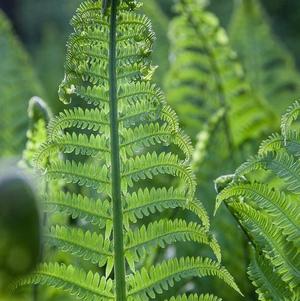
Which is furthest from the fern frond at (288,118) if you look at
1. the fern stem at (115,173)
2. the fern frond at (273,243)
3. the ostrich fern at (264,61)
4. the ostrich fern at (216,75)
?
the ostrich fern at (264,61)

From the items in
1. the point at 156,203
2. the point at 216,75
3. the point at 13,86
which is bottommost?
the point at 156,203

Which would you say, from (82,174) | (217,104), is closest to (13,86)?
(217,104)

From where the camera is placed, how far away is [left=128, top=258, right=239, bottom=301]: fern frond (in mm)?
1121

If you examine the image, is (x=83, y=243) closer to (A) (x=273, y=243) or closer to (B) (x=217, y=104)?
(A) (x=273, y=243)

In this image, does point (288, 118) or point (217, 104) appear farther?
point (217, 104)

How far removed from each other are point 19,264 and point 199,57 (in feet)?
6.58

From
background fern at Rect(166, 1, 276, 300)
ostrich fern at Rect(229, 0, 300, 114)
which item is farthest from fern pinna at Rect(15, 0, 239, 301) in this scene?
ostrich fern at Rect(229, 0, 300, 114)

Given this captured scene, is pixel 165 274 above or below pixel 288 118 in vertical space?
below

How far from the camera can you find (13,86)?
2.70 meters

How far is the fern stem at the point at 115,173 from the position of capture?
112 cm

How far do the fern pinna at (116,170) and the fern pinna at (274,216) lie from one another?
0.17 ft

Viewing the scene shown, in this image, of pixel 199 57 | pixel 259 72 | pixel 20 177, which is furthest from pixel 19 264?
pixel 259 72

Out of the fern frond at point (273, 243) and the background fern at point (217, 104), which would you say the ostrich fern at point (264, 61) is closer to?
the background fern at point (217, 104)

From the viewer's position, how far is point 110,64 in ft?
3.79
